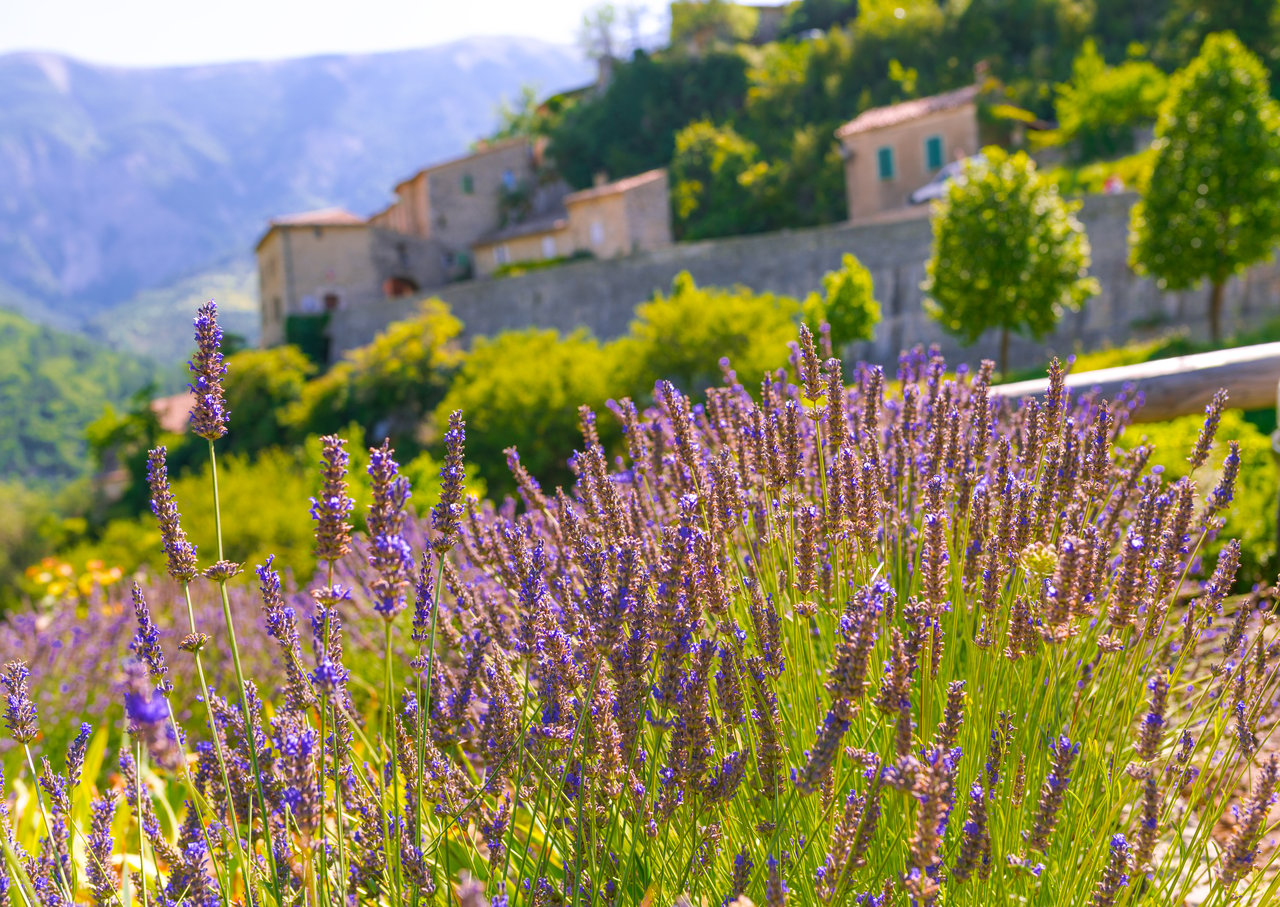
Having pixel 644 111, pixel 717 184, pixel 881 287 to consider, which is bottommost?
pixel 881 287

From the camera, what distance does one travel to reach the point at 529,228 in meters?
34.8

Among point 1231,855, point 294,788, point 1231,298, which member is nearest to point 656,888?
point 294,788

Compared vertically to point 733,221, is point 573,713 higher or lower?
lower

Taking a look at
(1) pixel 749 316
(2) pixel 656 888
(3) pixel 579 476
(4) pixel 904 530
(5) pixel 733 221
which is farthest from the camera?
(5) pixel 733 221

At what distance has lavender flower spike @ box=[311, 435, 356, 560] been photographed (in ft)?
→ 3.92

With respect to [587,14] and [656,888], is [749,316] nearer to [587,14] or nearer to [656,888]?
[656,888]

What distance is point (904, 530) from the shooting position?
2.48 m

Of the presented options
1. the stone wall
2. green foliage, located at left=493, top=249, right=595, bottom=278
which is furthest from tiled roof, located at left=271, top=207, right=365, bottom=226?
the stone wall

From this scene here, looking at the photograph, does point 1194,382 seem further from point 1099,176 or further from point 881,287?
point 1099,176

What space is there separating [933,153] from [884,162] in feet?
4.59

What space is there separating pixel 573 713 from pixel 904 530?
1.22 metres

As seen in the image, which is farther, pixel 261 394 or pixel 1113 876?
pixel 261 394

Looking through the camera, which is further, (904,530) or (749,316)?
(749,316)

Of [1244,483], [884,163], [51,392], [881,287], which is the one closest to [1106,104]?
[884,163]
